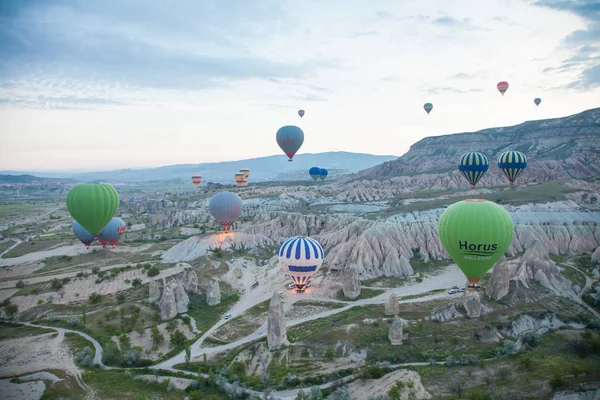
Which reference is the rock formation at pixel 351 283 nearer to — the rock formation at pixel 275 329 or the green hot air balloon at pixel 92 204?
the rock formation at pixel 275 329


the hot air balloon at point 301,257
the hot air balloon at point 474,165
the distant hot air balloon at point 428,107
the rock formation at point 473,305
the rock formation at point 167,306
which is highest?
the distant hot air balloon at point 428,107

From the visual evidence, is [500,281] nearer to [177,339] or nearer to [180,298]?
[177,339]

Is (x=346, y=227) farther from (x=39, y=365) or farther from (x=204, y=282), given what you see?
(x=39, y=365)

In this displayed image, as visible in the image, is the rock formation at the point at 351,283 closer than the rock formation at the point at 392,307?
No

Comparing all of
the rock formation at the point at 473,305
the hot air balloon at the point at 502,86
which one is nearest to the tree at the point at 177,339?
the rock formation at the point at 473,305

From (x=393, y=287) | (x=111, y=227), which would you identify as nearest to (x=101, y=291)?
(x=111, y=227)

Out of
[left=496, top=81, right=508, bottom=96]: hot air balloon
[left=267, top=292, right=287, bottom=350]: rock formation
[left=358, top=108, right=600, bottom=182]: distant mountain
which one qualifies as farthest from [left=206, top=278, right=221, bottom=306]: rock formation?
[left=358, top=108, right=600, bottom=182]: distant mountain

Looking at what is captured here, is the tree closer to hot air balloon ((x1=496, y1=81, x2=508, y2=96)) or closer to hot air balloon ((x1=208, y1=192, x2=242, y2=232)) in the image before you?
hot air balloon ((x1=208, y1=192, x2=242, y2=232))

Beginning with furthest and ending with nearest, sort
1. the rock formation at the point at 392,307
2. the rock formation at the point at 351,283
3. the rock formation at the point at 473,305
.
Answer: the rock formation at the point at 351,283, the rock formation at the point at 392,307, the rock formation at the point at 473,305
